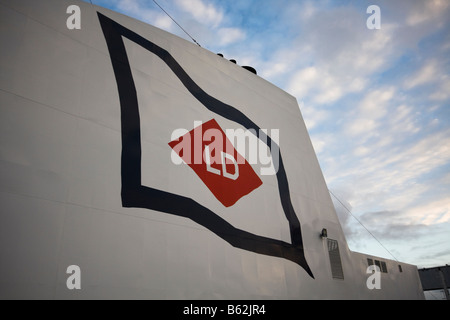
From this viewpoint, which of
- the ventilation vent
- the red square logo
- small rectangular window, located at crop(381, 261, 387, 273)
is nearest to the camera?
the red square logo

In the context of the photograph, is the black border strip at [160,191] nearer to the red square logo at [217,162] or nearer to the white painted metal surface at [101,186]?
the white painted metal surface at [101,186]

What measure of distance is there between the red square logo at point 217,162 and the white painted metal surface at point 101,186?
0.13 metres

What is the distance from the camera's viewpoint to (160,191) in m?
3.86

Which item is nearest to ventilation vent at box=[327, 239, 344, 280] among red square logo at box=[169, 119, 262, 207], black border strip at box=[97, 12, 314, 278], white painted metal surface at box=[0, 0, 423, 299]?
white painted metal surface at box=[0, 0, 423, 299]

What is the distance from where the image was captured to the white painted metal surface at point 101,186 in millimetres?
2848

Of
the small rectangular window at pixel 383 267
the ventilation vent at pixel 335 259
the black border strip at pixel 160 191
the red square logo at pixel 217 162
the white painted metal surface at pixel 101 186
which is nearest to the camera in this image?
the white painted metal surface at pixel 101 186

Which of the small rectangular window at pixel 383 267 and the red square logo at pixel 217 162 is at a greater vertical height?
the red square logo at pixel 217 162

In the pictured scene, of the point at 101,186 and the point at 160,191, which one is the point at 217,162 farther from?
the point at 101,186

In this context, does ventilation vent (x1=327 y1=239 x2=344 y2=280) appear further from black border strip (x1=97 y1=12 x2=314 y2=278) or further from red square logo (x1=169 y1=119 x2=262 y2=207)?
red square logo (x1=169 y1=119 x2=262 y2=207)

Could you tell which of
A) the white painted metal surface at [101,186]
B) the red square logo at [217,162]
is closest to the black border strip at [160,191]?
the white painted metal surface at [101,186]

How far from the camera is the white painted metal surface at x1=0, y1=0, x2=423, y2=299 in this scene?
2848 millimetres

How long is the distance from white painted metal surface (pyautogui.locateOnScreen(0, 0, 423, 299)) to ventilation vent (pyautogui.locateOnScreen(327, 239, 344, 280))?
219 mm

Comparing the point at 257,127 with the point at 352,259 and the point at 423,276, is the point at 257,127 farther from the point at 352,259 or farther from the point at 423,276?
the point at 423,276
